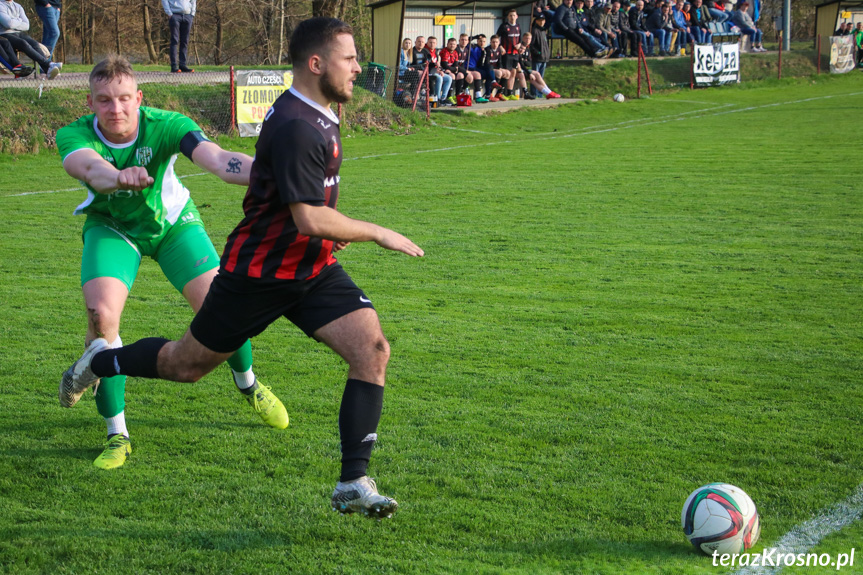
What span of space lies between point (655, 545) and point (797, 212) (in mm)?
8711

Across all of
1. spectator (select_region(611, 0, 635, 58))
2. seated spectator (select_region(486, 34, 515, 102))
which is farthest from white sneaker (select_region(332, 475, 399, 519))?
spectator (select_region(611, 0, 635, 58))

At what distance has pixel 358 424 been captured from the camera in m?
3.50

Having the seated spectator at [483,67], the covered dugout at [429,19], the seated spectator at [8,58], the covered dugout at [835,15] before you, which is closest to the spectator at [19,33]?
the seated spectator at [8,58]

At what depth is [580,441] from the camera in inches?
175

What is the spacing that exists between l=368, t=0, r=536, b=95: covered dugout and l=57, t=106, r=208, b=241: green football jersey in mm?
19076

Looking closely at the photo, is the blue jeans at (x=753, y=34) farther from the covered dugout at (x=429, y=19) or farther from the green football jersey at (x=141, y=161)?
the green football jersey at (x=141, y=161)

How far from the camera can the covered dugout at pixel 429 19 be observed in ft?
78.5

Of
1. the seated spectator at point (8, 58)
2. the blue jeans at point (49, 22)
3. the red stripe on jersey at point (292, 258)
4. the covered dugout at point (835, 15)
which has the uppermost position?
the covered dugout at point (835, 15)

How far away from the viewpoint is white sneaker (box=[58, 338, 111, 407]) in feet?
13.5

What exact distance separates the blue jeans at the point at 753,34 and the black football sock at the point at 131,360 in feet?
126

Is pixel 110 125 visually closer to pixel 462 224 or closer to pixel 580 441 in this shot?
pixel 580 441

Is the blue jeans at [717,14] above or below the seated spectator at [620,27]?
above

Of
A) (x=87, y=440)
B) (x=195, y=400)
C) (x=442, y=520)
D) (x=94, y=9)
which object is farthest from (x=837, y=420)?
(x=94, y=9)

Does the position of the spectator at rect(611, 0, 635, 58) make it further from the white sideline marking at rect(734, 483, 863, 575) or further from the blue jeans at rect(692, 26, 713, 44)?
the white sideline marking at rect(734, 483, 863, 575)
